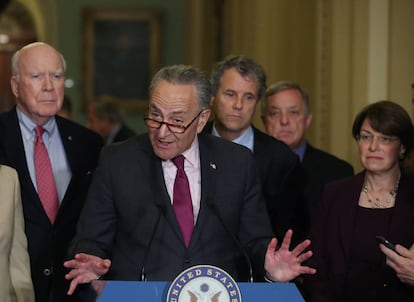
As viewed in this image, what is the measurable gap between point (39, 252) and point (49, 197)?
0.26 metres

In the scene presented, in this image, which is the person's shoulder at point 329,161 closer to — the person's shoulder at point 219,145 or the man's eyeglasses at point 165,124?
the person's shoulder at point 219,145

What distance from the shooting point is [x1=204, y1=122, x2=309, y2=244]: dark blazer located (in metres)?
4.71

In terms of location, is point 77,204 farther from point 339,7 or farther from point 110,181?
point 339,7

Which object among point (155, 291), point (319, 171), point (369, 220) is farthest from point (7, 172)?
point (319, 171)

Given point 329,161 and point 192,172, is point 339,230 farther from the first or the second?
point 329,161

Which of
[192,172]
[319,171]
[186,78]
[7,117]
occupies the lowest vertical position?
[319,171]

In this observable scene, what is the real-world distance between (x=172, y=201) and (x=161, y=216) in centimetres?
8

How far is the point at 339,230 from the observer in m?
4.23

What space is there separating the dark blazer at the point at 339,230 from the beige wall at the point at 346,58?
74.3 inches

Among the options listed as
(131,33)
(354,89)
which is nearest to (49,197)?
(354,89)

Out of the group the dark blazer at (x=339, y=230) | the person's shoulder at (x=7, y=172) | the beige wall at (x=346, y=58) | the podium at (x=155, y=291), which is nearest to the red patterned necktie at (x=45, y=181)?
the person's shoulder at (x=7, y=172)

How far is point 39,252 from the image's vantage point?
4.39 m

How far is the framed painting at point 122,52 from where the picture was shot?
1402 cm

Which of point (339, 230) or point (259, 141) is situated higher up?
point (259, 141)
